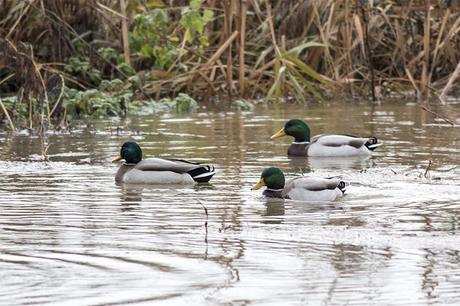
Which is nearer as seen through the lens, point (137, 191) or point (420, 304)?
point (420, 304)

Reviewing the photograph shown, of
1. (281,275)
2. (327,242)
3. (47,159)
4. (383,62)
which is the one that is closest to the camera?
(281,275)

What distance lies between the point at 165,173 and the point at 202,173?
364 millimetres

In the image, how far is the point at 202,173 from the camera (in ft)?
40.1

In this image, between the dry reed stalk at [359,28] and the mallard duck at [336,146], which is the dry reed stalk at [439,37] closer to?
the dry reed stalk at [359,28]

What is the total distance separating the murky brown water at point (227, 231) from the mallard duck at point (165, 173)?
19 cm

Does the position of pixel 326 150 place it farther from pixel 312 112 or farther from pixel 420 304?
pixel 420 304

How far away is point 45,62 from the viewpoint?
20.8 metres

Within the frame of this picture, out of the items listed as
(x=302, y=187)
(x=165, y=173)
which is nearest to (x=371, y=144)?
(x=165, y=173)

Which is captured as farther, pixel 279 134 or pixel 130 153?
pixel 279 134

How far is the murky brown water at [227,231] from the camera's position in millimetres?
7453

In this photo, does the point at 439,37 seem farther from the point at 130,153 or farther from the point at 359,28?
the point at 130,153

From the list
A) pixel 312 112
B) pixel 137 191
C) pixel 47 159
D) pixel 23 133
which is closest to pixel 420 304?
pixel 137 191

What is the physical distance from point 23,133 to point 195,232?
755 centimetres

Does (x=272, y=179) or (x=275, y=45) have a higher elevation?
(x=275, y=45)
